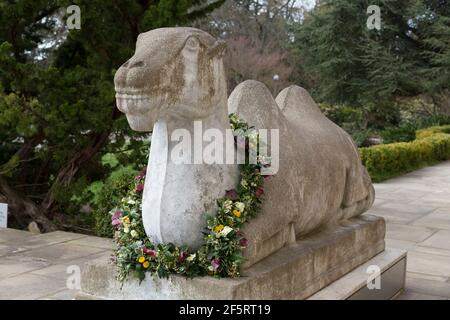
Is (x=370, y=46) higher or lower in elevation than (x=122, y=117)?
higher

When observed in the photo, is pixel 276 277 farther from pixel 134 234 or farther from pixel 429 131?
pixel 429 131

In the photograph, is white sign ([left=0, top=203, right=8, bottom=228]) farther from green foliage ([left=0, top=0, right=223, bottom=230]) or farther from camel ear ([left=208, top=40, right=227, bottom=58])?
camel ear ([left=208, top=40, right=227, bottom=58])

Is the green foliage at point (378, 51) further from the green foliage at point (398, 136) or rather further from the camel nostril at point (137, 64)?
the camel nostril at point (137, 64)

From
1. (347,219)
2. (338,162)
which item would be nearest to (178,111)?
(338,162)

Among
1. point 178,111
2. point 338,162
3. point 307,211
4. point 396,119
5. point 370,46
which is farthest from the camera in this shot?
point 396,119

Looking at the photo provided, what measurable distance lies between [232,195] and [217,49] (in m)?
0.73

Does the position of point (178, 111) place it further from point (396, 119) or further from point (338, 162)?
point (396, 119)

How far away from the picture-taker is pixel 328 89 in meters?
22.6

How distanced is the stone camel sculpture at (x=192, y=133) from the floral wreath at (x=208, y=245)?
0.05 meters

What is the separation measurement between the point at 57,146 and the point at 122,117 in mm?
974

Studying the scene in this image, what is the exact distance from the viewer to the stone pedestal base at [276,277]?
302 cm

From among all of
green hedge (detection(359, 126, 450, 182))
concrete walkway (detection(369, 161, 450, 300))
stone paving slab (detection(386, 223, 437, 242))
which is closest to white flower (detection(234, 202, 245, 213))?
concrete walkway (detection(369, 161, 450, 300))

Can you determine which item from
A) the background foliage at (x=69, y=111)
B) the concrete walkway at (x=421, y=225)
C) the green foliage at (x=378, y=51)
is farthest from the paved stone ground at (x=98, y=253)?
the green foliage at (x=378, y=51)
